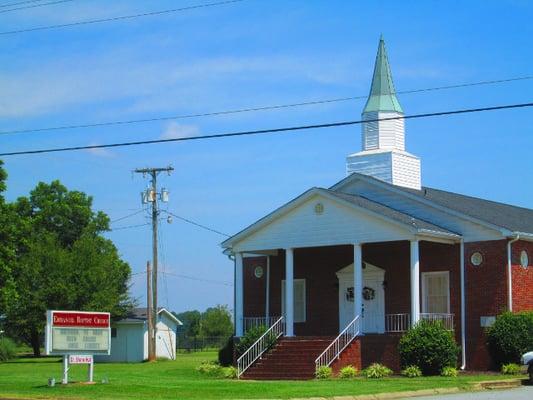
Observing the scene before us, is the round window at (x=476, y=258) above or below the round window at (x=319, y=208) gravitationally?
below

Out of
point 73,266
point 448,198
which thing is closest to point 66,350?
point 448,198

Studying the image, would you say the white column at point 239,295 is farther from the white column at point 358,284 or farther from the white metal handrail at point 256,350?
the white column at point 358,284

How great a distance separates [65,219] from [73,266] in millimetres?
9608

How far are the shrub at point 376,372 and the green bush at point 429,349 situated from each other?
67 cm

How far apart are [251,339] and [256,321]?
4099 millimetres

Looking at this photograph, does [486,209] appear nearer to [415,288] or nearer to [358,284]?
[415,288]

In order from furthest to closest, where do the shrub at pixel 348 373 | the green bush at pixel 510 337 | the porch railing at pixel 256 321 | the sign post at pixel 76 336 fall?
the porch railing at pixel 256 321 < the shrub at pixel 348 373 < the green bush at pixel 510 337 < the sign post at pixel 76 336

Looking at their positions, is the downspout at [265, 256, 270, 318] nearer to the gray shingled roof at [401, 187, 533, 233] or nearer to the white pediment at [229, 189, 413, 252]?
the white pediment at [229, 189, 413, 252]

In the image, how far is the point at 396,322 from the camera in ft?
118

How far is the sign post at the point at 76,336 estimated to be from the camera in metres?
26.7

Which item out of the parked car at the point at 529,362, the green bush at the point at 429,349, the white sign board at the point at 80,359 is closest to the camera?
the parked car at the point at 529,362

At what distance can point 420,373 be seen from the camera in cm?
3106

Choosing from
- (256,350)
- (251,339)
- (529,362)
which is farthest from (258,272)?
(529,362)

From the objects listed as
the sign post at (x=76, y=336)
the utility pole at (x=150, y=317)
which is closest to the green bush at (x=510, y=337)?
the sign post at (x=76, y=336)
